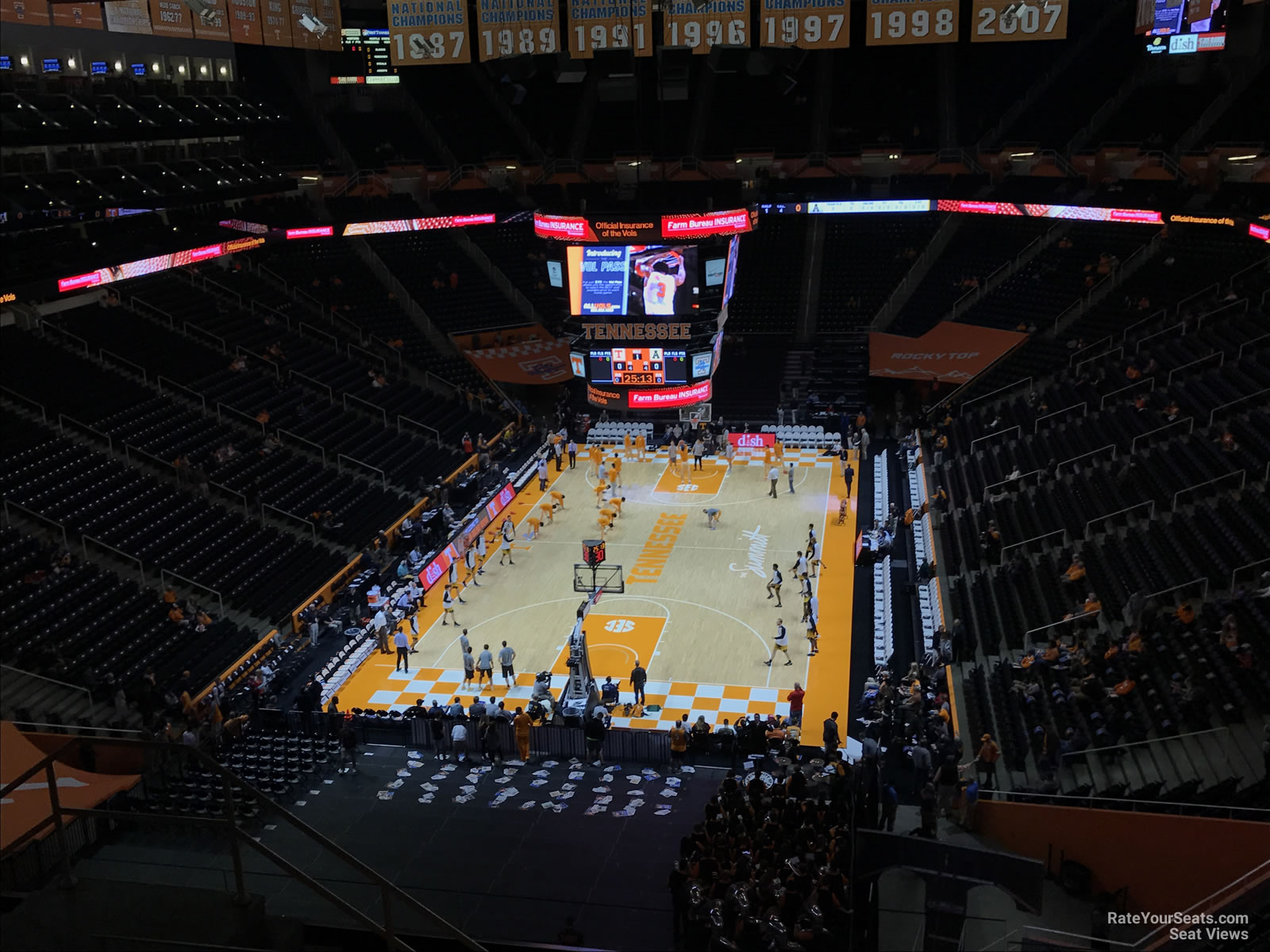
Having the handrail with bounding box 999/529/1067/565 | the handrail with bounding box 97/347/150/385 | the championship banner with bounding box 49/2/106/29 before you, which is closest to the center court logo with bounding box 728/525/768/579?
the handrail with bounding box 999/529/1067/565

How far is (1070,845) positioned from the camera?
1580 cm

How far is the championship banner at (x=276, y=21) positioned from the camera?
30.6m

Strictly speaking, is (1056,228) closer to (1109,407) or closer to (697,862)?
(1109,407)

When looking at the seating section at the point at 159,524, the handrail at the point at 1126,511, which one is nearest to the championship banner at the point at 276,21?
the seating section at the point at 159,524

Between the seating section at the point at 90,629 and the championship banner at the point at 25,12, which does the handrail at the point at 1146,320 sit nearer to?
the seating section at the point at 90,629

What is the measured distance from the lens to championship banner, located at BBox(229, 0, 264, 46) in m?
29.4

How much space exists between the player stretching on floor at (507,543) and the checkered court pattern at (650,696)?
6.26 meters

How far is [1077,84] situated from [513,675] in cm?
3691

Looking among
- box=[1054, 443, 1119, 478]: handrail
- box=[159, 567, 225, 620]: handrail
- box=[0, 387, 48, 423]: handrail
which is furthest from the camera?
box=[0, 387, 48, 423]: handrail

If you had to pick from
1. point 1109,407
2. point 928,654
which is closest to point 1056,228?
point 1109,407

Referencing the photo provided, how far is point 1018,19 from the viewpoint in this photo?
29703mm

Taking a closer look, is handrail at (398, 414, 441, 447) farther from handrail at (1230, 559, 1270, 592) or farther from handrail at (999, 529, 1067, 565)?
handrail at (1230, 559, 1270, 592)

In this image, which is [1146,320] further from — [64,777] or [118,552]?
[64,777]

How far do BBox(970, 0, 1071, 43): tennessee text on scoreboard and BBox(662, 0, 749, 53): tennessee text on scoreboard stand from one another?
6.10m
